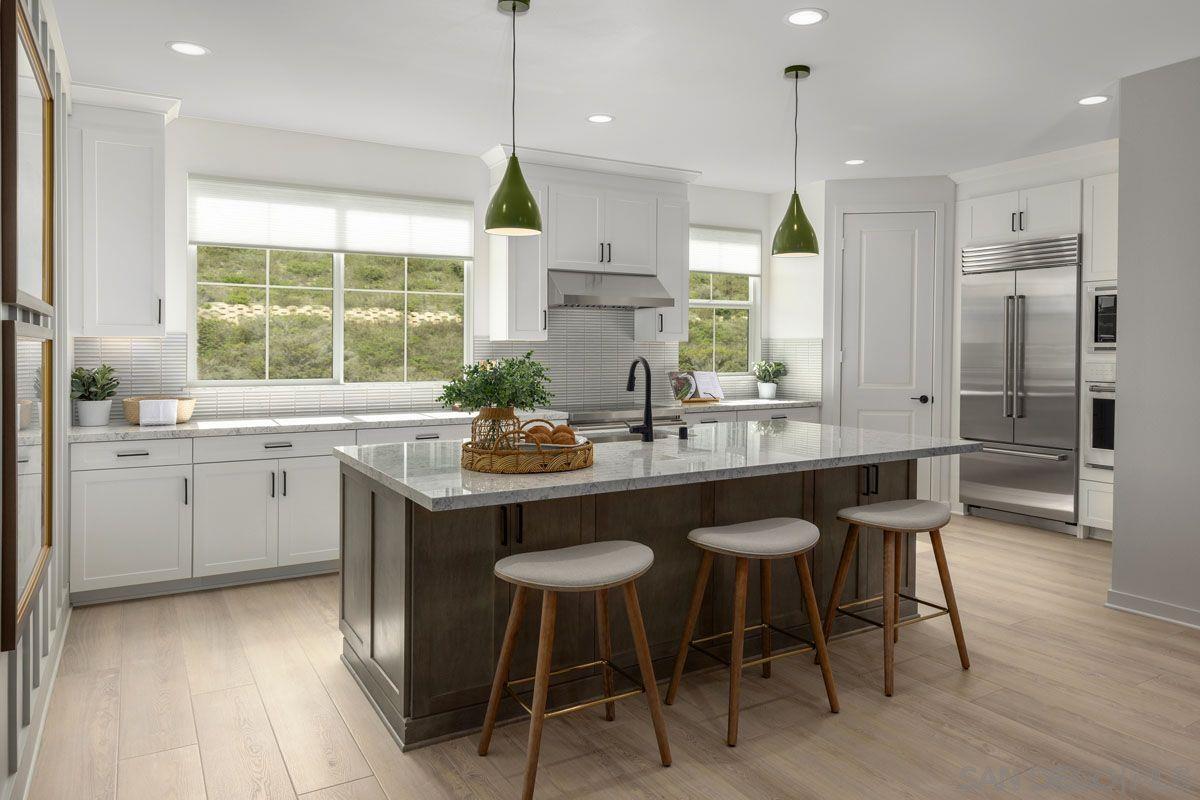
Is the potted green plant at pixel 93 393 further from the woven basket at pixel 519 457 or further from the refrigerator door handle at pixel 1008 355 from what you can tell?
the refrigerator door handle at pixel 1008 355

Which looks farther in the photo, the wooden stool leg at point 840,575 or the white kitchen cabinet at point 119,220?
the white kitchen cabinet at point 119,220

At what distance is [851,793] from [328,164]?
175 inches

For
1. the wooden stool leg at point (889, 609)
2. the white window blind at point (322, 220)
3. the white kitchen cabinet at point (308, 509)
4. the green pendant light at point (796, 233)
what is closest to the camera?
the wooden stool leg at point (889, 609)

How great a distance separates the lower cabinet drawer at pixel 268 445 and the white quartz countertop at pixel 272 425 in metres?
0.04

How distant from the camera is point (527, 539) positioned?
8.82 ft

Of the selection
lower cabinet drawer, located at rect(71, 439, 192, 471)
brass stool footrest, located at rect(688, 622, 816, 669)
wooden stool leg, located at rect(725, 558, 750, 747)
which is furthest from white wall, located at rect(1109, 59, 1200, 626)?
lower cabinet drawer, located at rect(71, 439, 192, 471)

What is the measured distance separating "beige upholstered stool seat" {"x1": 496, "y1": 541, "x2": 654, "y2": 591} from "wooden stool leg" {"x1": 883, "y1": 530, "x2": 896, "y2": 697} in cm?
103

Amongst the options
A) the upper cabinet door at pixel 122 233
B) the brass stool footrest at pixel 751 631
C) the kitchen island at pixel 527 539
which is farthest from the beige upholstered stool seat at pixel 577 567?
the upper cabinet door at pixel 122 233

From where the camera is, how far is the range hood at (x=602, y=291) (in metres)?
5.30

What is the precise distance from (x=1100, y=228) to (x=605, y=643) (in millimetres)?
4470

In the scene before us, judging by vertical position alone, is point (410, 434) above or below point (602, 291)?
below

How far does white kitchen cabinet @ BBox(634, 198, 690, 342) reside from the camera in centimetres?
583

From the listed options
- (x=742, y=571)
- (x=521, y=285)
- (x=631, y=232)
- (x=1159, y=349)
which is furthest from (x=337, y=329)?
(x=1159, y=349)

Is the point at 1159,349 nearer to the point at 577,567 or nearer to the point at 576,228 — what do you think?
the point at 577,567
